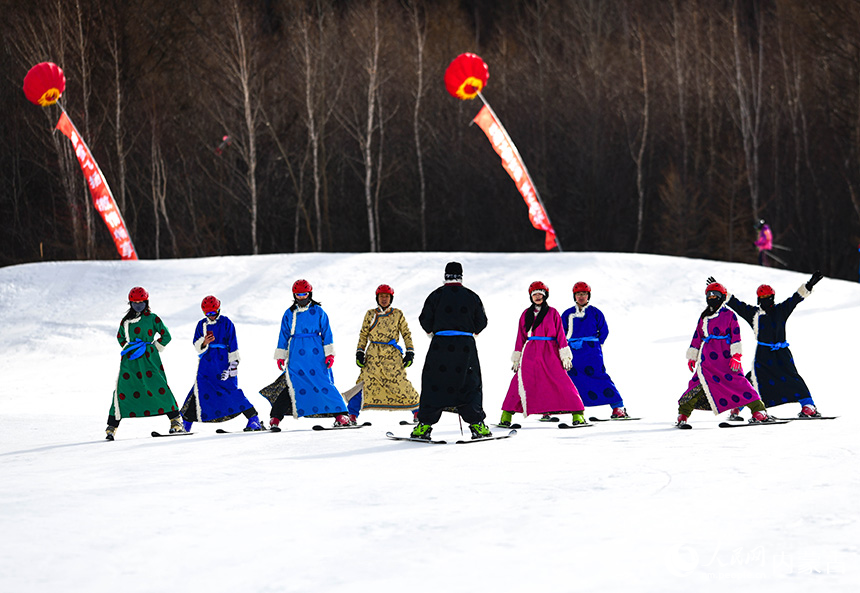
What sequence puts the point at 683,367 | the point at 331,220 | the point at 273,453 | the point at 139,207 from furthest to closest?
the point at 331,220 < the point at 139,207 < the point at 683,367 < the point at 273,453

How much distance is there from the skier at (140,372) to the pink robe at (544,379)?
9.07ft

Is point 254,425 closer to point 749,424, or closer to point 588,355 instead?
point 588,355

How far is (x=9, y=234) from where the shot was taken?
30.4 metres

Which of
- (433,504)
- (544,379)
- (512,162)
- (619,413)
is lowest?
(433,504)

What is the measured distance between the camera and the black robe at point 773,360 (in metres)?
7.92

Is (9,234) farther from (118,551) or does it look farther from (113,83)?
(118,551)

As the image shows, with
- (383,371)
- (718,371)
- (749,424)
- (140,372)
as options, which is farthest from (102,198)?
(749,424)

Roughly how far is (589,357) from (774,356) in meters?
1.53

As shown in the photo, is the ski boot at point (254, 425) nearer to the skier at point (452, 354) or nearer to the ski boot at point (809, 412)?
the skier at point (452, 354)

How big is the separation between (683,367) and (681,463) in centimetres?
687

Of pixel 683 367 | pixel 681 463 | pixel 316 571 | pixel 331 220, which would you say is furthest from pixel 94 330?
pixel 331 220

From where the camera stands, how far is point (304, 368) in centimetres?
813

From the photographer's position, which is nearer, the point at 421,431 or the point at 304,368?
the point at 421,431

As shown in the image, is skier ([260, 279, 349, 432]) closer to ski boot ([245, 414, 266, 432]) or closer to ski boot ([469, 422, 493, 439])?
ski boot ([245, 414, 266, 432])
